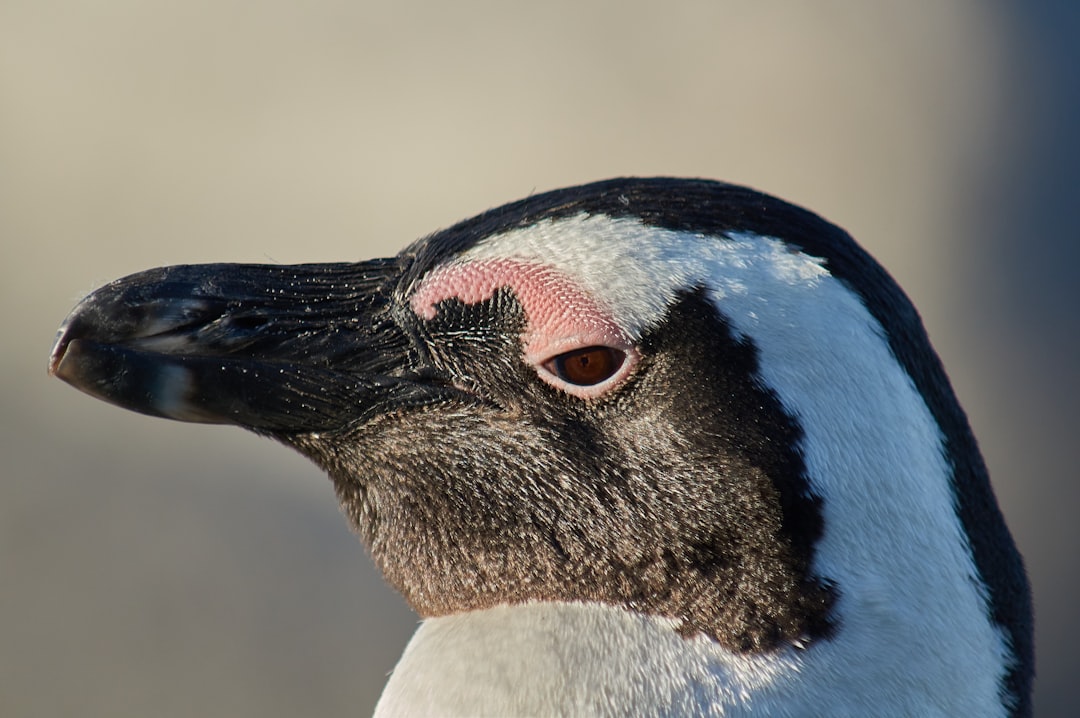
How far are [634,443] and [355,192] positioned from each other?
3.69 metres

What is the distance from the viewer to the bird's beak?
1224 millimetres

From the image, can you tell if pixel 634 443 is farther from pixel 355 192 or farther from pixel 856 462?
pixel 355 192

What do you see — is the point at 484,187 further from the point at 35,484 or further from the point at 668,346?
the point at 668,346

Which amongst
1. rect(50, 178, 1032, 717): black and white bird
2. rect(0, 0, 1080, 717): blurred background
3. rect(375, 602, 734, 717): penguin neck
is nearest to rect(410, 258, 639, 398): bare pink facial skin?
rect(50, 178, 1032, 717): black and white bird

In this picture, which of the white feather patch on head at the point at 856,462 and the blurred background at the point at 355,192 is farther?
the blurred background at the point at 355,192

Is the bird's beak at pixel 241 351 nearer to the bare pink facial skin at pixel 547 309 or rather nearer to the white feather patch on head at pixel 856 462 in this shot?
the bare pink facial skin at pixel 547 309

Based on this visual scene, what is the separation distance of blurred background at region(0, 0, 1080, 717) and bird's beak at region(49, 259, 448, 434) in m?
2.23

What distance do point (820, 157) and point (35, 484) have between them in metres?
2.95

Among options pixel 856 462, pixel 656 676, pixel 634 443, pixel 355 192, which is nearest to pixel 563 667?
pixel 656 676

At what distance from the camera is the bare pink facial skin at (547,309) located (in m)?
1.14

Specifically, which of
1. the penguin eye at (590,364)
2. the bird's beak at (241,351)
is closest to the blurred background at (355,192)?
the bird's beak at (241,351)

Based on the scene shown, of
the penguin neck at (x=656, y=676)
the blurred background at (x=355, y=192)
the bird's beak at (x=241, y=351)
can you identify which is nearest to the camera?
the penguin neck at (x=656, y=676)

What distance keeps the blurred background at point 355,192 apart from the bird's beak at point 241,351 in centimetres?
223

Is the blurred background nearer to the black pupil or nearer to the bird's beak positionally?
the bird's beak
